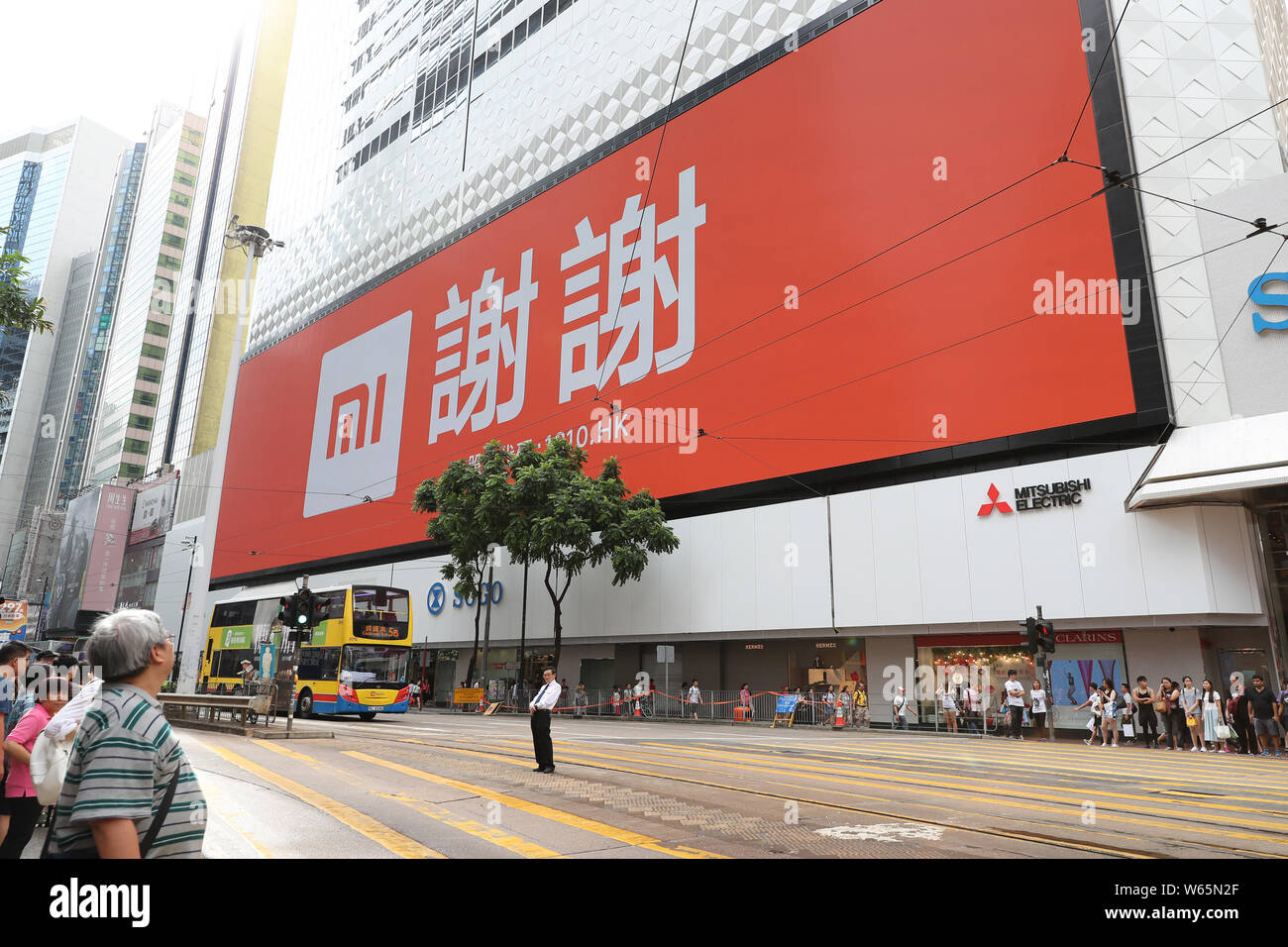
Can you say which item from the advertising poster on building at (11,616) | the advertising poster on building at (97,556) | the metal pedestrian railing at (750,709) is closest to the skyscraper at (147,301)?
the advertising poster on building at (97,556)

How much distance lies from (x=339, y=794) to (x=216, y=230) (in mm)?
93175

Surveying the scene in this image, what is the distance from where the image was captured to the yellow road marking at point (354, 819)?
5.77 metres

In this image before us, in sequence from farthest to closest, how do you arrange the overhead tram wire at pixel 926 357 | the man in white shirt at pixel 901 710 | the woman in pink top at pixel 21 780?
the man in white shirt at pixel 901 710 < the overhead tram wire at pixel 926 357 < the woman in pink top at pixel 21 780

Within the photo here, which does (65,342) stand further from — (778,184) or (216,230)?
(778,184)

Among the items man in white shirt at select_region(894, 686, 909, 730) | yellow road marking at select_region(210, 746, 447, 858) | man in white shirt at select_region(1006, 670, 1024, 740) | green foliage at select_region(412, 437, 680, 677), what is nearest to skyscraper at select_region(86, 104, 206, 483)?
green foliage at select_region(412, 437, 680, 677)

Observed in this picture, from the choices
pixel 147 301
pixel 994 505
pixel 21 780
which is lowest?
pixel 21 780

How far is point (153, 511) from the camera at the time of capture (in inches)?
2926

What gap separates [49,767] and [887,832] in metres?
5.70

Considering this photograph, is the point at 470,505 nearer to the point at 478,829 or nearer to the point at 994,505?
the point at 994,505

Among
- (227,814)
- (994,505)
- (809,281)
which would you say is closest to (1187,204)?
(994,505)

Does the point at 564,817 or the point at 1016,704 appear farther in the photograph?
the point at 1016,704

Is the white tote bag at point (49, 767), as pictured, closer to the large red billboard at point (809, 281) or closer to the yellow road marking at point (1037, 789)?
the yellow road marking at point (1037, 789)

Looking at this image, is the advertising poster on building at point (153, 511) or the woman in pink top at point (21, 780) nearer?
the woman in pink top at point (21, 780)
